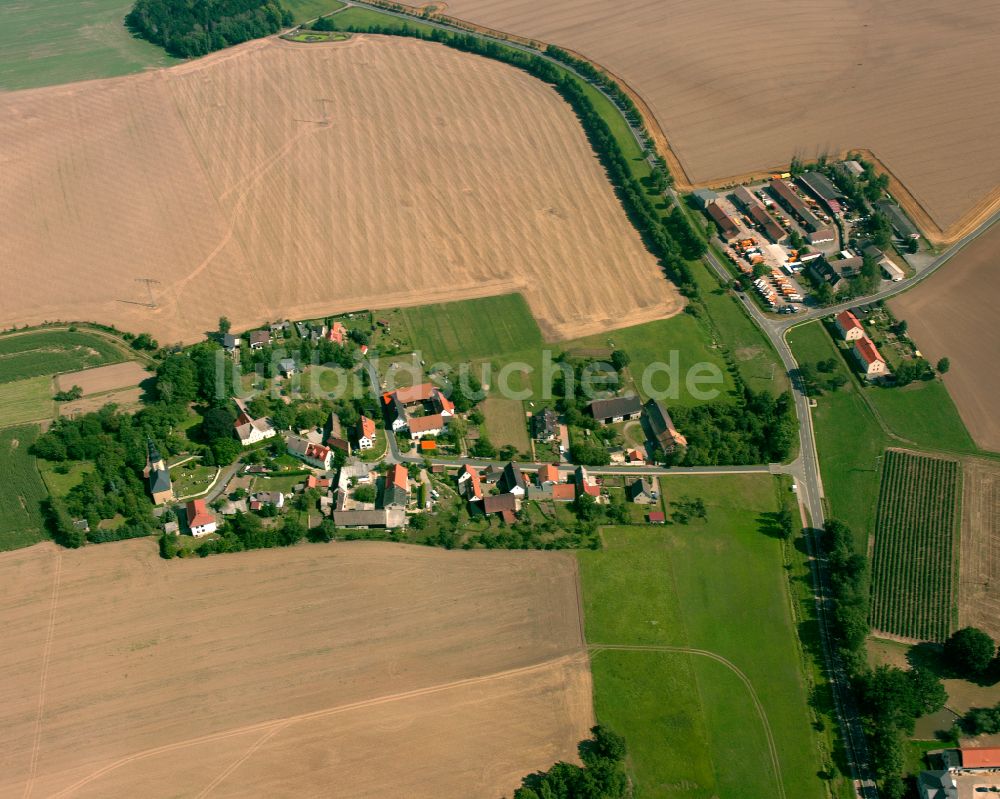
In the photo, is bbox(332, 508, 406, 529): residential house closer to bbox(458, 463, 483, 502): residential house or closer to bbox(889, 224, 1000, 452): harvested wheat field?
bbox(458, 463, 483, 502): residential house

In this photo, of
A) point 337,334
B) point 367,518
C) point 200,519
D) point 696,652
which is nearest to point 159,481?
point 200,519

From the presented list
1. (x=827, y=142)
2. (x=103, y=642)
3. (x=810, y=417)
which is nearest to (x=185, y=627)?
(x=103, y=642)

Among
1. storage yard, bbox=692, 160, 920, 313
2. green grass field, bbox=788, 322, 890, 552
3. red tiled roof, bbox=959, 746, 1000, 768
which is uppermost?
storage yard, bbox=692, 160, 920, 313

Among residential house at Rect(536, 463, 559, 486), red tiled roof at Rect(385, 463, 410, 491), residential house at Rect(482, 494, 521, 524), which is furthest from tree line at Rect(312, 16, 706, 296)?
red tiled roof at Rect(385, 463, 410, 491)

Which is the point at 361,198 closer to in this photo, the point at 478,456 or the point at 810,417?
the point at 478,456

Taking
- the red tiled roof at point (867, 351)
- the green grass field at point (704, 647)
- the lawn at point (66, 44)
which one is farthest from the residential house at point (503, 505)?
the lawn at point (66, 44)

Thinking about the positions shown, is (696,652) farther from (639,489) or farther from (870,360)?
(870,360)
